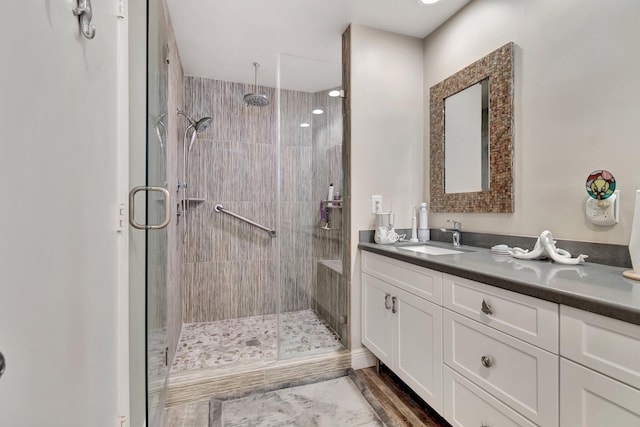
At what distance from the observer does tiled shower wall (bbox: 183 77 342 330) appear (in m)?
2.33

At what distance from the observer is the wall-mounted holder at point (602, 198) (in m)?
1.20

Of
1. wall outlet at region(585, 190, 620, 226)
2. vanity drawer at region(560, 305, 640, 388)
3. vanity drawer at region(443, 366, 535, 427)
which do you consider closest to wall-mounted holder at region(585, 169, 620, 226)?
wall outlet at region(585, 190, 620, 226)

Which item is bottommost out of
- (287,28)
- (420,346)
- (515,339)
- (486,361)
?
(420,346)

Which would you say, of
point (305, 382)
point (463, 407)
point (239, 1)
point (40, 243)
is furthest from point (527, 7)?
point (305, 382)

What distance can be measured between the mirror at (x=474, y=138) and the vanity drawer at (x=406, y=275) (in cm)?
65

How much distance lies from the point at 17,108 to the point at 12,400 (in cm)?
50

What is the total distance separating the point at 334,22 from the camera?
6.68 feet

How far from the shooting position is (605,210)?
122 centimetres

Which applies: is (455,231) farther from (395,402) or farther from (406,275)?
(395,402)

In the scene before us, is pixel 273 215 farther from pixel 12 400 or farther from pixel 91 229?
pixel 12 400

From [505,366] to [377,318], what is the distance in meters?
0.88

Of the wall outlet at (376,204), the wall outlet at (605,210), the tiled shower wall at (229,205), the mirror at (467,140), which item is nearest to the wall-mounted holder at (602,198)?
the wall outlet at (605,210)

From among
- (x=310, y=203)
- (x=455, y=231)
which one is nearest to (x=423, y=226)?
(x=455, y=231)

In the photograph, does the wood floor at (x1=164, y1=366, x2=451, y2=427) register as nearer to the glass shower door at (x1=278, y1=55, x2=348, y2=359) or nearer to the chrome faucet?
the glass shower door at (x1=278, y1=55, x2=348, y2=359)
